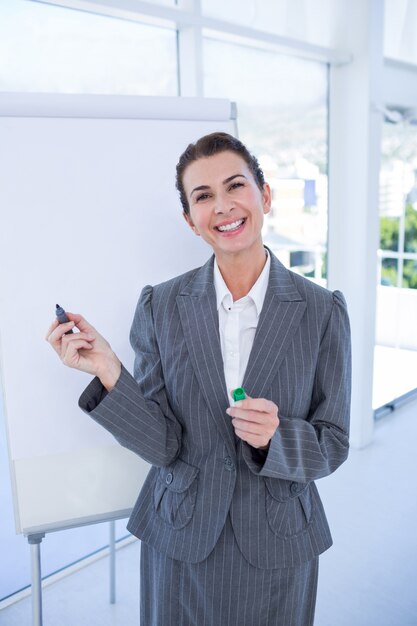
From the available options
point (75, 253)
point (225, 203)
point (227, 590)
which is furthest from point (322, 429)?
point (75, 253)

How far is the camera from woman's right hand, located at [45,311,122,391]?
3.91 ft

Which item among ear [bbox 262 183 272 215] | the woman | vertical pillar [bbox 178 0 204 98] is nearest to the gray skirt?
the woman

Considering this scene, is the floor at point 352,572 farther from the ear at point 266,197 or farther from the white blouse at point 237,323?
the ear at point 266,197

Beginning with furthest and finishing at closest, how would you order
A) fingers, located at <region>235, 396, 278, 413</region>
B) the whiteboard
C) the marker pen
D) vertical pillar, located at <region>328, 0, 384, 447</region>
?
vertical pillar, located at <region>328, 0, 384, 447</region>
the whiteboard
the marker pen
fingers, located at <region>235, 396, 278, 413</region>

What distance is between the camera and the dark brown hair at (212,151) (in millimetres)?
1277

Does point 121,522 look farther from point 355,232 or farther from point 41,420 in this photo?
point 355,232

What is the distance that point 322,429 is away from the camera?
123cm

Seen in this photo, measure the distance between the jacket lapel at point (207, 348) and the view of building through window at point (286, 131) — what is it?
5.74ft

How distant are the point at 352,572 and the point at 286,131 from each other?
89.4 inches

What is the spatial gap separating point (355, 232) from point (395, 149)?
3.25ft

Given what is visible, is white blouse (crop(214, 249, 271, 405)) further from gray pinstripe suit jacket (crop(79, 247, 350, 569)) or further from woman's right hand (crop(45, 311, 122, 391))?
woman's right hand (crop(45, 311, 122, 391))

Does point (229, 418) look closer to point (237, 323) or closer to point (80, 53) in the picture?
point (237, 323)

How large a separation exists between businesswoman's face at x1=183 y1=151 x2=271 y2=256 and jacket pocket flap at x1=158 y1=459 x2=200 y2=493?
477 millimetres

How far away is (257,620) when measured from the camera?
4.23ft
